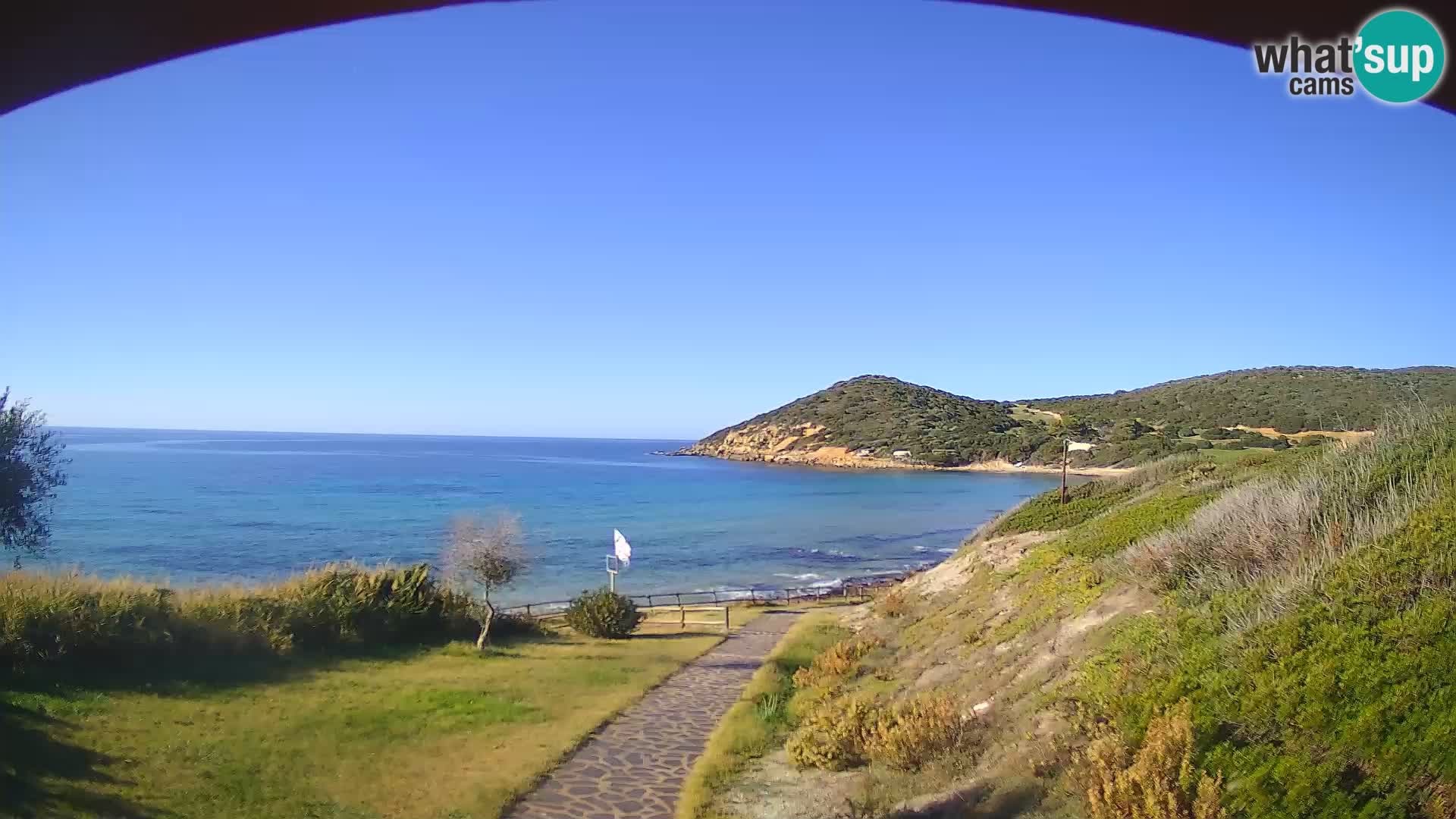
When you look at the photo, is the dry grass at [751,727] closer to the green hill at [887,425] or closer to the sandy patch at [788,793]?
the sandy patch at [788,793]

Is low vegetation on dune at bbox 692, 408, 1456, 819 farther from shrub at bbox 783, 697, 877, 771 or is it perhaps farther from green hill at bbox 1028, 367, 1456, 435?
green hill at bbox 1028, 367, 1456, 435

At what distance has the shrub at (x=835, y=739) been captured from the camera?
8.40 m

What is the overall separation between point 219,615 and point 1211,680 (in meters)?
13.8

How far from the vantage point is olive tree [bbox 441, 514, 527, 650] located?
1816 cm

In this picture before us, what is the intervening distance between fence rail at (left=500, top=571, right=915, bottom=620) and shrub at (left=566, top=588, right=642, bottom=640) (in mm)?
7226

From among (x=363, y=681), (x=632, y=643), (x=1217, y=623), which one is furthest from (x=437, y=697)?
(x=1217, y=623)

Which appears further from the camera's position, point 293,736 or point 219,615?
point 219,615

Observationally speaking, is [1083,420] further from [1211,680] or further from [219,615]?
[1211,680]

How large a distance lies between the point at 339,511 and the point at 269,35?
70.4 meters

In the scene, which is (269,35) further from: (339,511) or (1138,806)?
(339,511)

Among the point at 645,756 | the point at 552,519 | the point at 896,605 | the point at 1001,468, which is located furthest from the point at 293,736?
the point at 1001,468

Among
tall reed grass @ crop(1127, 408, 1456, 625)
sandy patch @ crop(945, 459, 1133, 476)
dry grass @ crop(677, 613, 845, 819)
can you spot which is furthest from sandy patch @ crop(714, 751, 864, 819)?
sandy patch @ crop(945, 459, 1133, 476)

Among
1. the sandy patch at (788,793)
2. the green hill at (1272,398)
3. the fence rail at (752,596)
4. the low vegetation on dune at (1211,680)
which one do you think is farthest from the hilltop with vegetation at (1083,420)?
the fence rail at (752,596)

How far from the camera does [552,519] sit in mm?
62531
